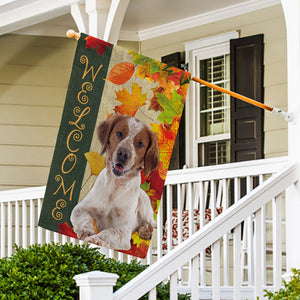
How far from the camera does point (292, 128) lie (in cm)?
392

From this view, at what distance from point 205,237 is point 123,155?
1058 mm

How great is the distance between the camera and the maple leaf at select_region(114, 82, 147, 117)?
4242 millimetres

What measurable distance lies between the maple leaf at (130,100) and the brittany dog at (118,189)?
0.04 metres

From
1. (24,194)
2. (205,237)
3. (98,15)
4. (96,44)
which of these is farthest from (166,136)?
(24,194)

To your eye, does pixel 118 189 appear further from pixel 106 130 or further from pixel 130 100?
pixel 130 100

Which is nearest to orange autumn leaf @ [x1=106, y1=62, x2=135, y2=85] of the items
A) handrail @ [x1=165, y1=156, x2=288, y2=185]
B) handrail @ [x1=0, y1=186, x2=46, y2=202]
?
handrail @ [x1=165, y1=156, x2=288, y2=185]

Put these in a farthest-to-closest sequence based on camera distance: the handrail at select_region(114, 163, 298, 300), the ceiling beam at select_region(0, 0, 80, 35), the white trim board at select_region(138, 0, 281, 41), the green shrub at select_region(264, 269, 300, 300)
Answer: the white trim board at select_region(138, 0, 281, 41) < the ceiling beam at select_region(0, 0, 80, 35) < the handrail at select_region(114, 163, 298, 300) < the green shrub at select_region(264, 269, 300, 300)

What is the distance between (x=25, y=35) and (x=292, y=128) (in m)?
4.78

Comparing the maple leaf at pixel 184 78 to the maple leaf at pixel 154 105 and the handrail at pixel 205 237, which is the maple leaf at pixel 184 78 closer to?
the maple leaf at pixel 154 105

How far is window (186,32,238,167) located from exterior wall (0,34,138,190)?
1567mm

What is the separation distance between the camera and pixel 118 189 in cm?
422

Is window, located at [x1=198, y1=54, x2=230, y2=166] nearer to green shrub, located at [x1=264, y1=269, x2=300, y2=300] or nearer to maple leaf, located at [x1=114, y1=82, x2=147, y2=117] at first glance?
maple leaf, located at [x1=114, y1=82, x2=147, y2=117]

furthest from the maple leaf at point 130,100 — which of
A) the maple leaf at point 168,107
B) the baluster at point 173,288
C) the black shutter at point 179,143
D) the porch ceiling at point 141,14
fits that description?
the black shutter at point 179,143

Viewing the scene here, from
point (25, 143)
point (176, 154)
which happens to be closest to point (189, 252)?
point (176, 154)
